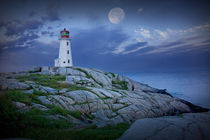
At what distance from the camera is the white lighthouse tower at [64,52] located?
49.5m

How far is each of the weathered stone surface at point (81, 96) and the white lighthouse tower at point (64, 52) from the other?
3122 cm

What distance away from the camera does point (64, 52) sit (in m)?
50.0

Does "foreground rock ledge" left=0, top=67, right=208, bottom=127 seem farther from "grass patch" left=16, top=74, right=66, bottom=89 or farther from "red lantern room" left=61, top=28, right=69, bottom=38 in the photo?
"red lantern room" left=61, top=28, right=69, bottom=38

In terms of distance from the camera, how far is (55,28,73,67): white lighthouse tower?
4953cm

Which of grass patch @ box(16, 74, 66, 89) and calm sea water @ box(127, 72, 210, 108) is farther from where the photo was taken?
calm sea water @ box(127, 72, 210, 108)

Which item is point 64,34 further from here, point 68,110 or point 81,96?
point 68,110

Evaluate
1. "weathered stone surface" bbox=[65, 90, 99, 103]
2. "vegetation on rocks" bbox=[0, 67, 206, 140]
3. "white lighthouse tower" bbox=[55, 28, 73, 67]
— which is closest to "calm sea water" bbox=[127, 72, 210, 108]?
"vegetation on rocks" bbox=[0, 67, 206, 140]

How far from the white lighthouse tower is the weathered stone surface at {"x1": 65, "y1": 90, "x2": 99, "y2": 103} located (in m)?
31.2

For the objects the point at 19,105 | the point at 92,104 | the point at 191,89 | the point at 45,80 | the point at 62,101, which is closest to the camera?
the point at 19,105

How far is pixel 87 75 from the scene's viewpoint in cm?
3778

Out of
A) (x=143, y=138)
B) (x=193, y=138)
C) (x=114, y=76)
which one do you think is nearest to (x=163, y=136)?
(x=143, y=138)

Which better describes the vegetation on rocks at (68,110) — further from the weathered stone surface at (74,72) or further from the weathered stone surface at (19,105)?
the weathered stone surface at (74,72)

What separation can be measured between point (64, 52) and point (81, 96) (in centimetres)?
3414

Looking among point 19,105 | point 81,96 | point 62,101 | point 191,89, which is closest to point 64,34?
point 81,96
